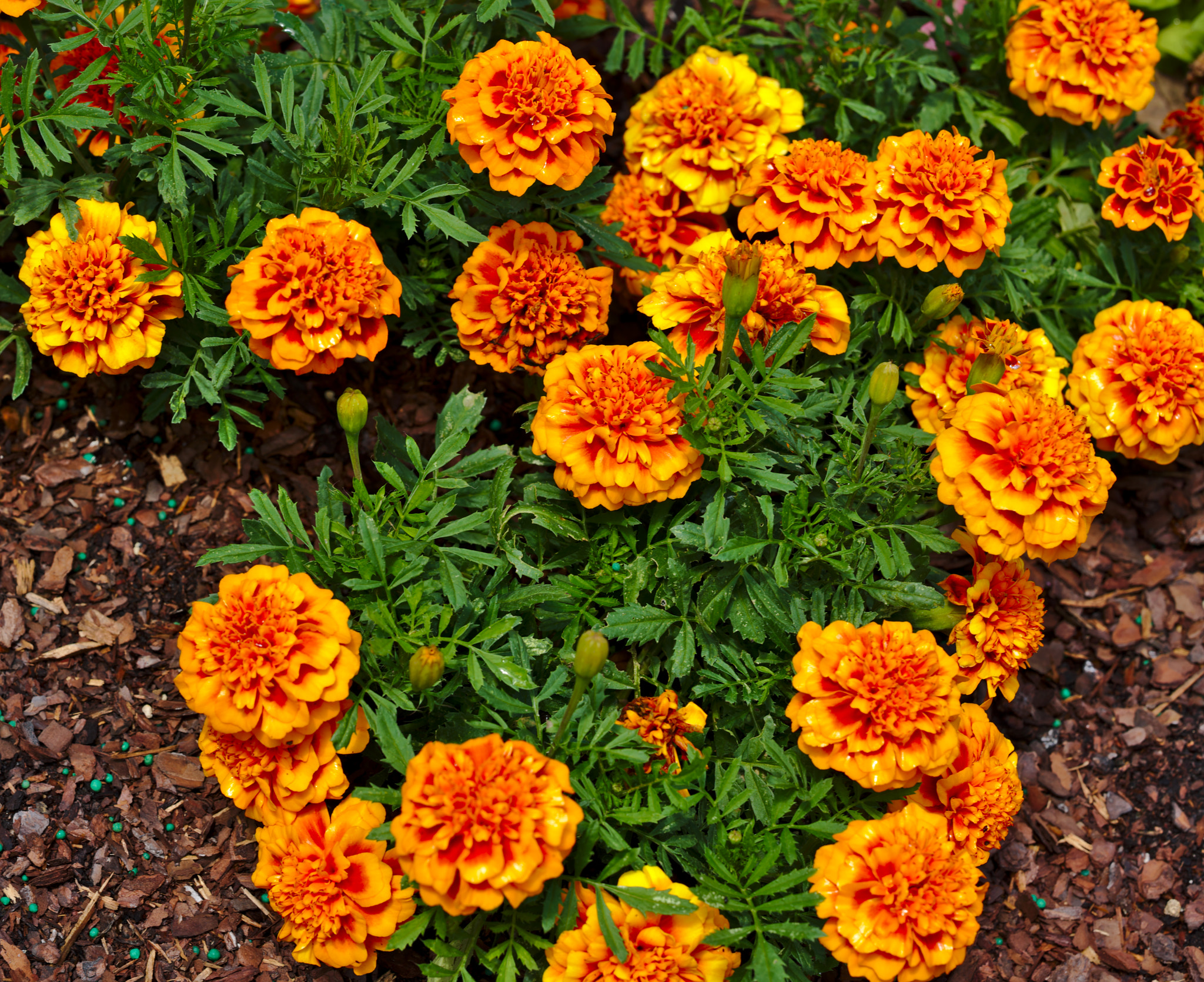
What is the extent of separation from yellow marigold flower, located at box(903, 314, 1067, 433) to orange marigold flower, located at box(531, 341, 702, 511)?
0.67 metres

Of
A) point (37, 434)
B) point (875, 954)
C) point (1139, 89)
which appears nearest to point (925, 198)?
point (1139, 89)

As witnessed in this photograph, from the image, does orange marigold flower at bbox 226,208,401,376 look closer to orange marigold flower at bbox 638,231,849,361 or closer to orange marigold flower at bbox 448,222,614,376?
orange marigold flower at bbox 448,222,614,376

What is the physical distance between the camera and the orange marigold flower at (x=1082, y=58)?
2.85 metres

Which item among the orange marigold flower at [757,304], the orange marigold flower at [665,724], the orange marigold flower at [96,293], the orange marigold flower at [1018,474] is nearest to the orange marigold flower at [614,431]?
the orange marigold flower at [757,304]

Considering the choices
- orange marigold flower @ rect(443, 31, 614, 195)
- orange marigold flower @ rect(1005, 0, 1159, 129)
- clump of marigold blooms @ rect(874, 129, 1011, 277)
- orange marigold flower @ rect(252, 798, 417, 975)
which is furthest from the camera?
orange marigold flower @ rect(1005, 0, 1159, 129)

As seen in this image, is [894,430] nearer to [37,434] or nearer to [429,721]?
[429,721]

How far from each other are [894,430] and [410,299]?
3.86 ft

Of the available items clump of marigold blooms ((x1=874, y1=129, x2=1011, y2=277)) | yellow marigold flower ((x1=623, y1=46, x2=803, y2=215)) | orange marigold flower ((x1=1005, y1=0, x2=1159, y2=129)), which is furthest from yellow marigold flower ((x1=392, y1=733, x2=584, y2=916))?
orange marigold flower ((x1=1005, y1=0, x2=1159, y2=129))

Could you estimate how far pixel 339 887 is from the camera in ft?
6.82

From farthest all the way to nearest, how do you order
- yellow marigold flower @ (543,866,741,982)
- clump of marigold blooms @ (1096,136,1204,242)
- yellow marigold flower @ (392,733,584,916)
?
1. clump of marigold blooms @ (1096,136,1204,242)
2. yellow marigold flower @ (543,866,741,982)
3. yellow marigold flower @ (392,733,584,916)

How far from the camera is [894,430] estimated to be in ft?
8.02

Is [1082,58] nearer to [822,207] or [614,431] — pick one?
[822,207]

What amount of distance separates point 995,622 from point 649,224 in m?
1.31

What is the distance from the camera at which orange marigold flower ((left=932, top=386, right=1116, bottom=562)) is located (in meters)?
2.15
